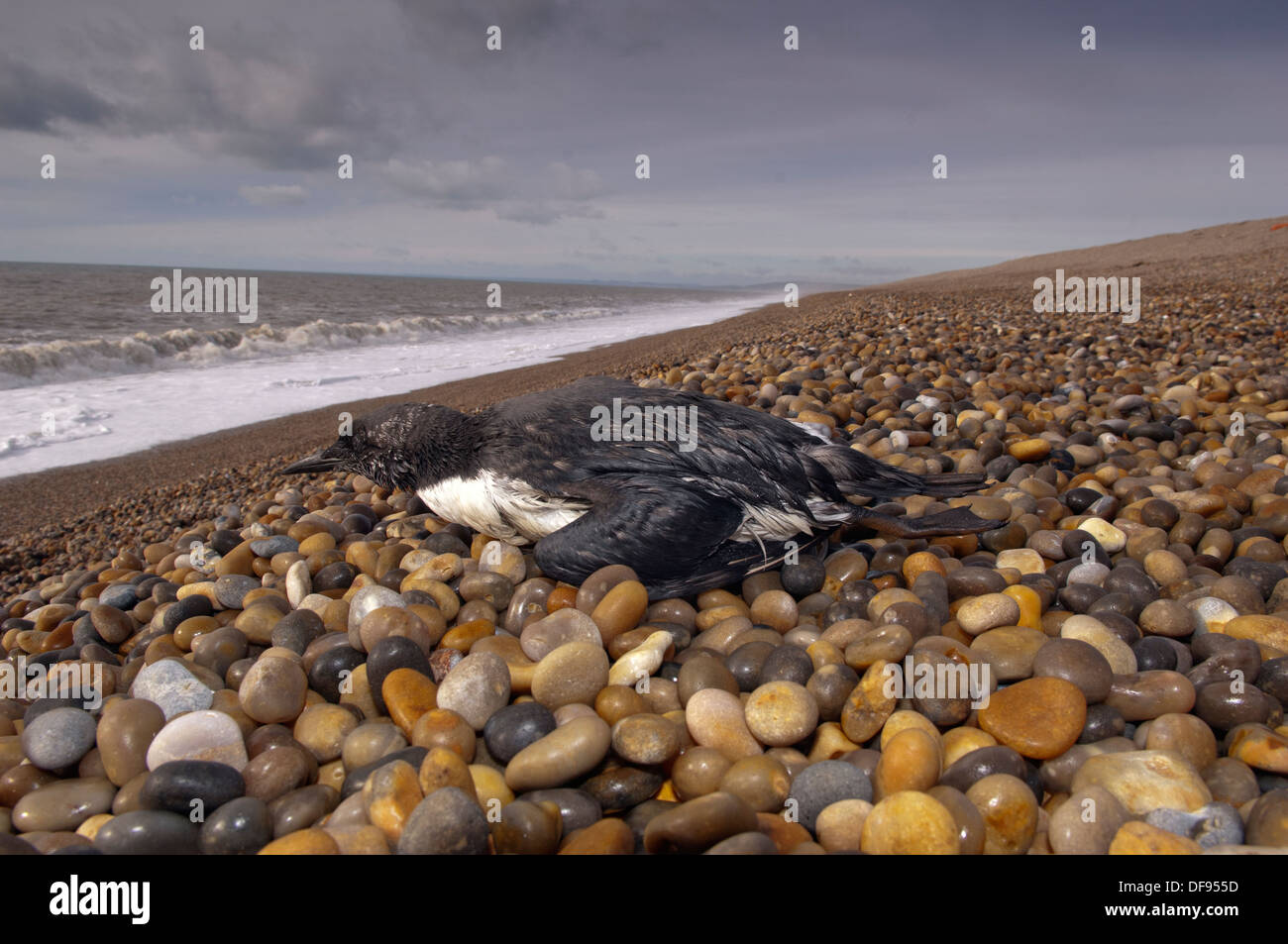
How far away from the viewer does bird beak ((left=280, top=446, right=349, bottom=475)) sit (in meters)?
4.66

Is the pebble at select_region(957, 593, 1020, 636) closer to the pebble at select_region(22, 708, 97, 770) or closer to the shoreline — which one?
the pebble at select_region(22, 708, 97, 770)

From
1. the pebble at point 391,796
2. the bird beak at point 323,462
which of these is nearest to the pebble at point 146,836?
the pebble at point 391,796

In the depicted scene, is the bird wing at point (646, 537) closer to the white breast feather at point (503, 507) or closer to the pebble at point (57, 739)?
the white breast feather at point (503, 507)

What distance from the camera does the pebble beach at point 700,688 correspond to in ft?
6.47

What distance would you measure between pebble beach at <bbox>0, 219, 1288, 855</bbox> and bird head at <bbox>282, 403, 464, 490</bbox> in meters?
0.33

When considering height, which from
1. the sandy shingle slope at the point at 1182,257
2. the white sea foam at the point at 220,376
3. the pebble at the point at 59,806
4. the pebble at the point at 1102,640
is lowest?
the pebble at the point at 59,806

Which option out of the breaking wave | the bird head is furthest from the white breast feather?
the breaking wave

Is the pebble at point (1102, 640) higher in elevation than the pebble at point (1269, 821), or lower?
higher

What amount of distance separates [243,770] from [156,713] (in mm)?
461

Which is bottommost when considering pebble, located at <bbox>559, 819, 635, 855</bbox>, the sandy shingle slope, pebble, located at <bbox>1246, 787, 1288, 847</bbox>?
pebble, located at <bbox>559, 819, 635, 855</bbox>

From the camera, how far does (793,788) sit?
2.13 meters

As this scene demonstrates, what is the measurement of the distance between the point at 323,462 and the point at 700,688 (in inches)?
129
